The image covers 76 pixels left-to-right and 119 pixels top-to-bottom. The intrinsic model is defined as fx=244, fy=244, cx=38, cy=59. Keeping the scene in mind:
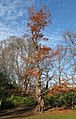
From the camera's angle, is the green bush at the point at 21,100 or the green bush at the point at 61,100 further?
the green bush at the point at 61,100

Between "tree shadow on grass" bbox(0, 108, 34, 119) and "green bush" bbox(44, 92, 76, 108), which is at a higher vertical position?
"green bush" bbox(44, 92, 76, 108)

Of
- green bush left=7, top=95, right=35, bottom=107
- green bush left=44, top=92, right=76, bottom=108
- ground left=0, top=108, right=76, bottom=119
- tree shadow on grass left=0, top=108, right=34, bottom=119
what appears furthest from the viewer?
green bush left=44, top=92, right=76, bottom=108

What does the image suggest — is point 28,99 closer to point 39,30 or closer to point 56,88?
point 56,88

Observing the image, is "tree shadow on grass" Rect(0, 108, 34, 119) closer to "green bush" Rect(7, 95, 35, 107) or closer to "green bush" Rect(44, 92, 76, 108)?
"green bush" Rect(7, 95, 35, 107)

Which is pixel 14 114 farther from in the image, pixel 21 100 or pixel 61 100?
pixel 61 100

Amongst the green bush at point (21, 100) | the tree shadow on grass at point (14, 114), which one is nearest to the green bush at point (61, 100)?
the green bush at point (21, 100)

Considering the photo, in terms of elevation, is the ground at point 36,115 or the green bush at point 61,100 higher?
the green bush at point 61,100

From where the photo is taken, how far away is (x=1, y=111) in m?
23.6

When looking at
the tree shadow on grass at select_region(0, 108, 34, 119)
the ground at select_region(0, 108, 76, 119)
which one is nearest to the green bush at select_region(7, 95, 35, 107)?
the tree shadow on grass at select_region(0, 108, 34, 119)

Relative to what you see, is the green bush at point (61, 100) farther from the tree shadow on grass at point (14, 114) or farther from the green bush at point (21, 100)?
the tree shadow on grass at point (14, 114)

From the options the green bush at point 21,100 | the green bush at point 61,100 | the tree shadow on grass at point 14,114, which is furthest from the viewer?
the green bush at point 61,100

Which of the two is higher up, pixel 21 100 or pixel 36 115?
pixel 21 100

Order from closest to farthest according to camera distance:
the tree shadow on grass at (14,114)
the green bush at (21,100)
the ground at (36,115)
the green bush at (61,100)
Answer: the ground at (36,115)
the tree shadow on grass at (14,114)
the green bush at (21,100)
the green bush at (61,100)

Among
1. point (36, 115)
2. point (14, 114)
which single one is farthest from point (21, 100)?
point (36, 115)
